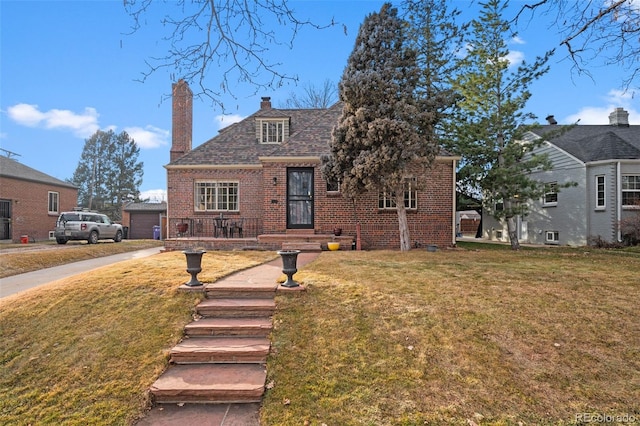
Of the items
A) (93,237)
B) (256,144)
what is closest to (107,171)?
(93,237)

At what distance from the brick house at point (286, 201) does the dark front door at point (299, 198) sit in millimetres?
39

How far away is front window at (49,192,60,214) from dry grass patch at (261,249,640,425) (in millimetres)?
28099

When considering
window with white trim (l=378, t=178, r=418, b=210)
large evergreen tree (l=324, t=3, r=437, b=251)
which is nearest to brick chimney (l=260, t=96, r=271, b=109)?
large evergreen tree (l=324, t=3, r=437, b=251)

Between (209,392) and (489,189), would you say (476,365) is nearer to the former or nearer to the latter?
(209,392)

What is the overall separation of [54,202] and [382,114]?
27.1m

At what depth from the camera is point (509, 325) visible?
433cm

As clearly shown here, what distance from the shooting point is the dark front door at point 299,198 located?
512 inches

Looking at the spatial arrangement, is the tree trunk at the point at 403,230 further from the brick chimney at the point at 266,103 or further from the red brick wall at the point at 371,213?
the brick chimney at the point at 266,103

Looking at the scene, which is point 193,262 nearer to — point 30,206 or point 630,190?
point 630,190

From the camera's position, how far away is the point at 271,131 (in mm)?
15781

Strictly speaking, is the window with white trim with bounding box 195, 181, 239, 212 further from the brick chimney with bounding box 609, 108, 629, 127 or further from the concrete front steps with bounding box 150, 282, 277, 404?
the brick chimney with bounding box 609, 108, 629, 127

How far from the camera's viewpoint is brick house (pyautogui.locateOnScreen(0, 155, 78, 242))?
2158cm

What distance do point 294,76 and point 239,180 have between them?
10974 millimetres

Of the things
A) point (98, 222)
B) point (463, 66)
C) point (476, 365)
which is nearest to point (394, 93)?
point (463, 66)
